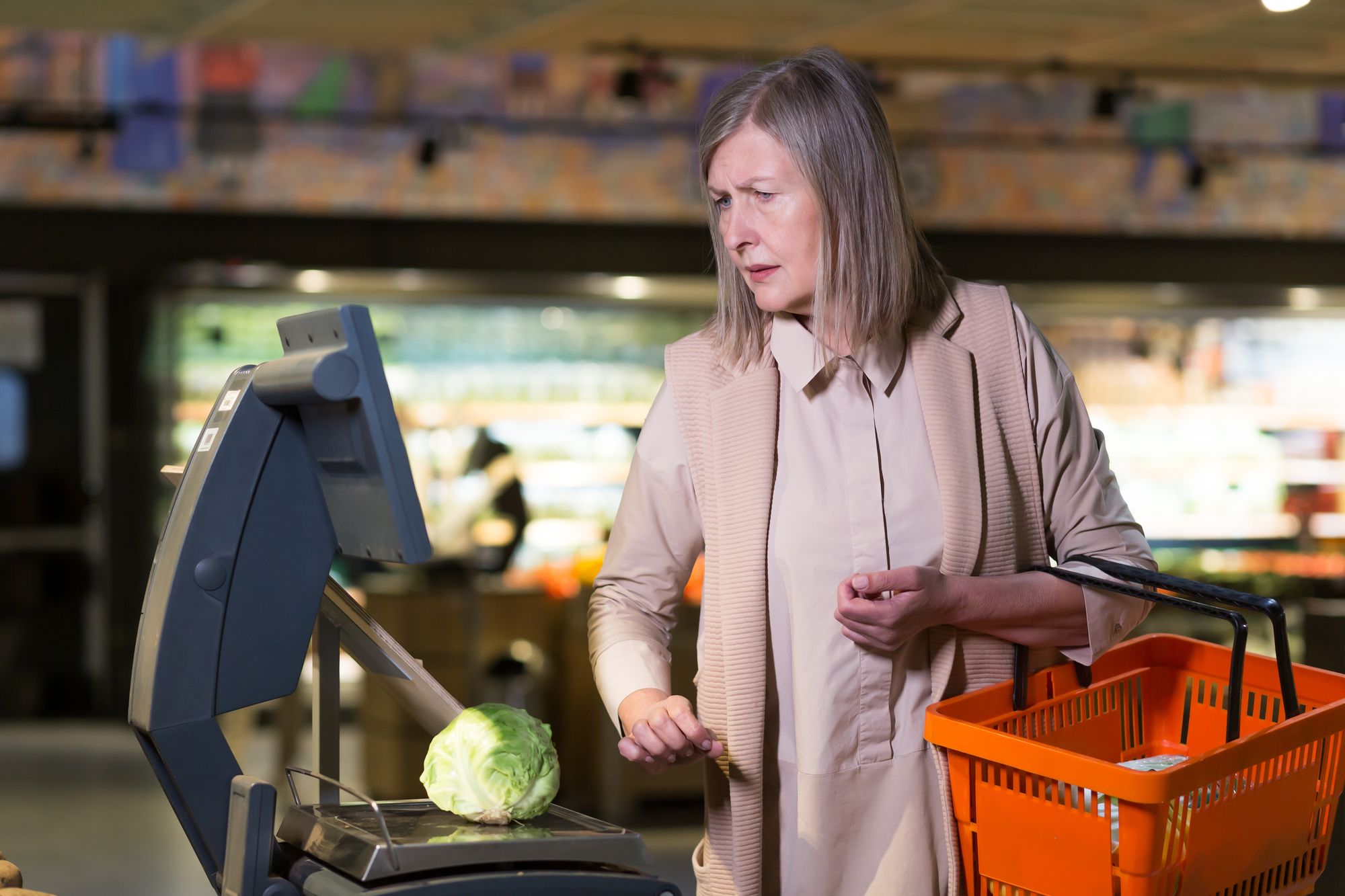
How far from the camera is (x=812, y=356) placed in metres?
1.70

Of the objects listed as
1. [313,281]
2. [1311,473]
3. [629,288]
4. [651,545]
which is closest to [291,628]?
[651,545]

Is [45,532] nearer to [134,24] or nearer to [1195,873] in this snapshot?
[134,24]

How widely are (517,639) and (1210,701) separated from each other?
16.2 feet

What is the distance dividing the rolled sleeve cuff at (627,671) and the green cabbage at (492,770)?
0.90 feet

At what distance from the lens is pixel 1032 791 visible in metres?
1.36

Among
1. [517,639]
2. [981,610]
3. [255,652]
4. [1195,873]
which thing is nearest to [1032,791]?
[1195,873]

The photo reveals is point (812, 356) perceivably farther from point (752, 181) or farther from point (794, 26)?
point (794, 26)

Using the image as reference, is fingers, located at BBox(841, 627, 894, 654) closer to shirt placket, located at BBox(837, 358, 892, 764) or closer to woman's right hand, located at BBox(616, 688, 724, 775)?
shirt placket, located at BBox(837, 358, 892, 764)

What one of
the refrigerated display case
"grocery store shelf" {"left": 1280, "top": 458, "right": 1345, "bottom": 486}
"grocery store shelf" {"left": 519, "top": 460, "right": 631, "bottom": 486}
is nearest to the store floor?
the refrigerated display case

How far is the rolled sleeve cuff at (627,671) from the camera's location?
167cm

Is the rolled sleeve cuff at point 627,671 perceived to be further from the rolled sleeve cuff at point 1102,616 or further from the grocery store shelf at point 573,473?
the grocery store shelf at point 573,473

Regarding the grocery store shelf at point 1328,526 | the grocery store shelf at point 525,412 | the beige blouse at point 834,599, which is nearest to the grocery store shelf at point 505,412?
the grocery store shelf at point 525,412

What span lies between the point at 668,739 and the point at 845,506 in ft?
1.15

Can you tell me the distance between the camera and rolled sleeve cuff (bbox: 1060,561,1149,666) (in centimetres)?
161
